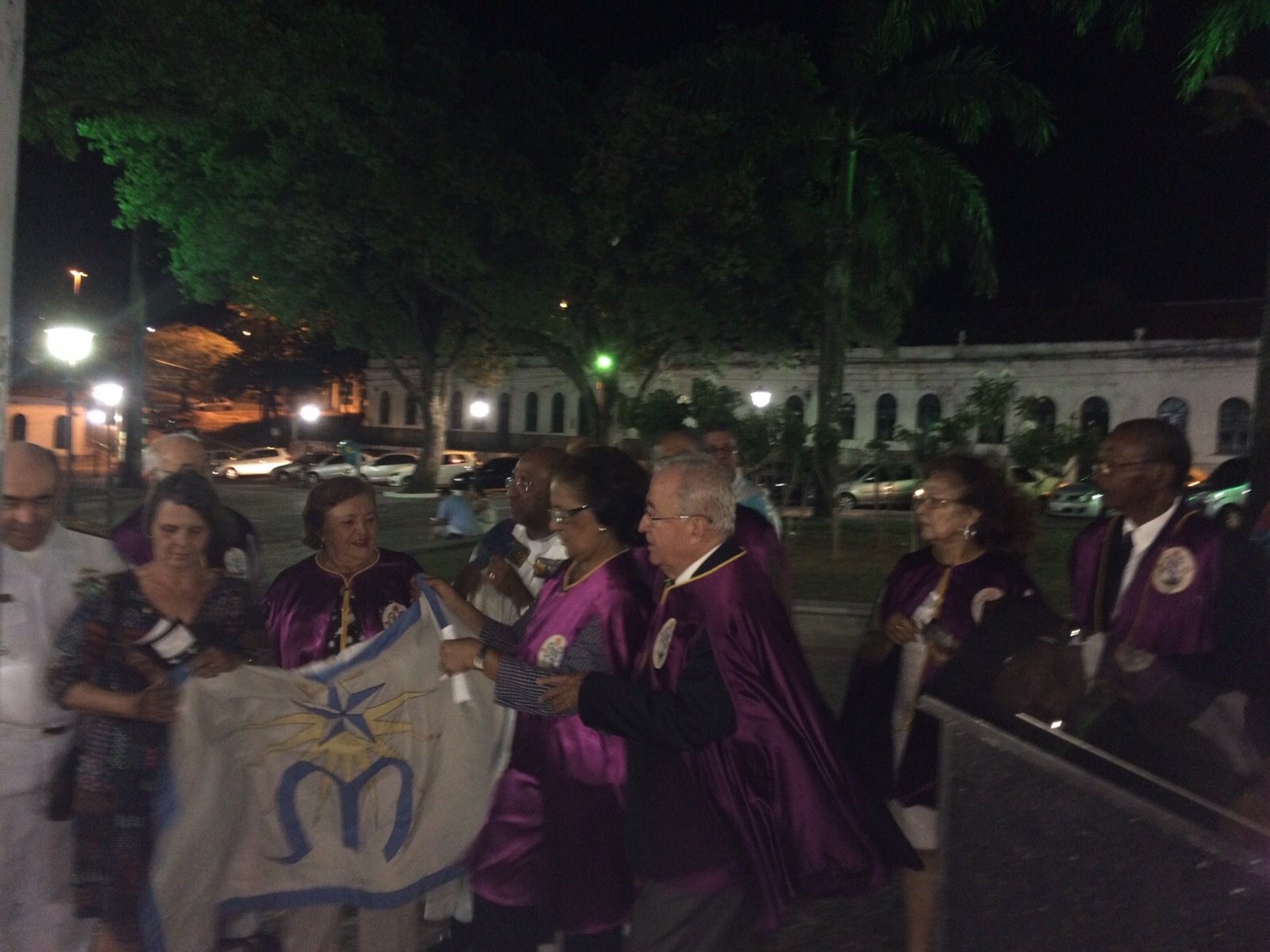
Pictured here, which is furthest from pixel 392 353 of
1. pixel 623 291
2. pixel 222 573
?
pixel 222 573

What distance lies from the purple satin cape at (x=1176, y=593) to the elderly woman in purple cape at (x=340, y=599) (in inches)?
94.7

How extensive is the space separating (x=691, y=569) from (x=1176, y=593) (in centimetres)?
153

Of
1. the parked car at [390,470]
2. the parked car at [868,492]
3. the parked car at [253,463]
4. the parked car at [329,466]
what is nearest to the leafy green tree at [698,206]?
the parked car at [868,492]

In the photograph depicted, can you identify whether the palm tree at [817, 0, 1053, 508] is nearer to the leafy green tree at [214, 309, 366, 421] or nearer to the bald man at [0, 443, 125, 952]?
the bald man at [0, 443, 125, 952]

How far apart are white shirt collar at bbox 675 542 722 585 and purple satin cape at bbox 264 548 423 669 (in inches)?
54.7

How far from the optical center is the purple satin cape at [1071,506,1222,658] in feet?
11.3

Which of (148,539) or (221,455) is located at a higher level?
(221,455)

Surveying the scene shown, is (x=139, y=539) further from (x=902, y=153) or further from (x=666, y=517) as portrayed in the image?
(x=902, y=153)

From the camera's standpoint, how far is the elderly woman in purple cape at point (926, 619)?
151 inches

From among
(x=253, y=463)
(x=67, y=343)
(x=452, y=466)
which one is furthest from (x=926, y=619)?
(x=253, y=463)

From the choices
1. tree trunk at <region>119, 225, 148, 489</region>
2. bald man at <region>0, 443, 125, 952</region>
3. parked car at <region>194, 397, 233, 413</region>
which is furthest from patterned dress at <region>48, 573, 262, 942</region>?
parked car at <region>194, 397, 233, 413</region>

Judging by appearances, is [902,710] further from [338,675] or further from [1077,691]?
[338,675]

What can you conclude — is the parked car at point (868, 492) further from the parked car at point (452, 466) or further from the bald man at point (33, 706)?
the bald man at point (33, 706)

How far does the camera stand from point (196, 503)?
12.6 ft
